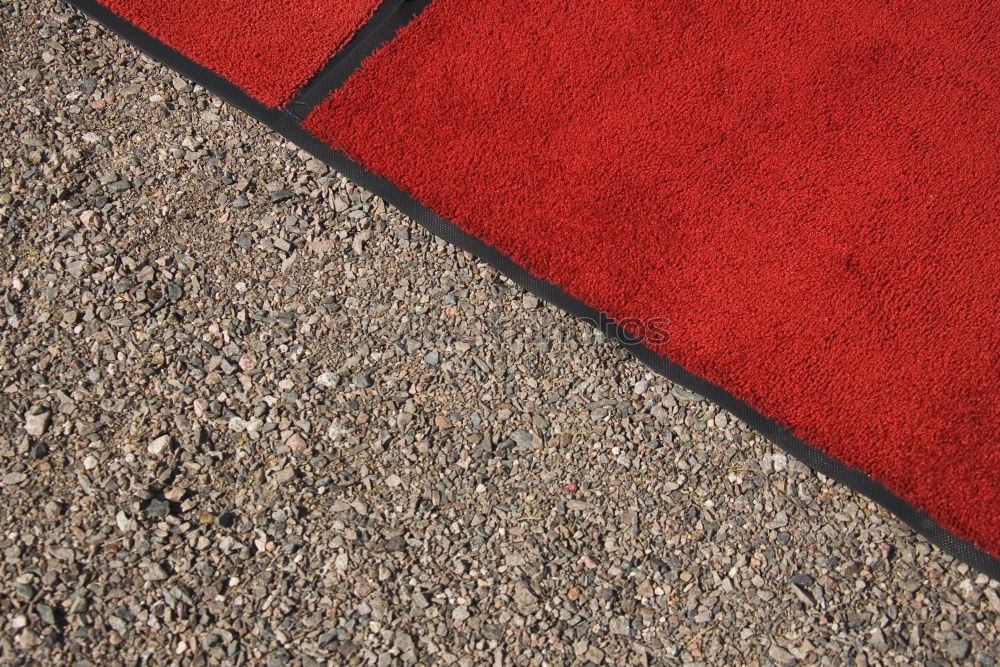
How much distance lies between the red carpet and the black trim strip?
1.3 inches

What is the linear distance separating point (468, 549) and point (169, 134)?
1.49 m

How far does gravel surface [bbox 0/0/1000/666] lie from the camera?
1.97 meters

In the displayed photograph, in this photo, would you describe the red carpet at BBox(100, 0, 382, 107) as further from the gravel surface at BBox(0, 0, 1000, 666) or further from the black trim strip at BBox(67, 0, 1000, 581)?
the gravel surface at BBox(0, 0, 1000, 666)

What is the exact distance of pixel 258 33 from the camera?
2.74 meters

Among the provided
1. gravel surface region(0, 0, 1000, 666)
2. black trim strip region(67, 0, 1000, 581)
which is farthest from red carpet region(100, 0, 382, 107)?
gravel surface region(0, 0, 1000, 666)

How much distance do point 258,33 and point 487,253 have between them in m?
1.05

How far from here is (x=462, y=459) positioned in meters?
2.16

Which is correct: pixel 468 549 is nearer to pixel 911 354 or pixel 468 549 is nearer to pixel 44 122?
pixel 911 354

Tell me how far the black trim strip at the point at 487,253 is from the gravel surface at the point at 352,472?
34 millimetres

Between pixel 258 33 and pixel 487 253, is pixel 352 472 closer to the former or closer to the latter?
pixel 487 253

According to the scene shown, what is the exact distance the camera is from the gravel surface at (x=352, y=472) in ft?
6.47

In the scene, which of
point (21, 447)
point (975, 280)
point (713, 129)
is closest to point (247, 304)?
point (21, 447)

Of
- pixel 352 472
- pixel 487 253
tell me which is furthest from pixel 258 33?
pixel 352 472

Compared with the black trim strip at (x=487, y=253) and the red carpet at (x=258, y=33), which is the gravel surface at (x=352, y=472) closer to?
the black trim strip at (x=487, y=253)
